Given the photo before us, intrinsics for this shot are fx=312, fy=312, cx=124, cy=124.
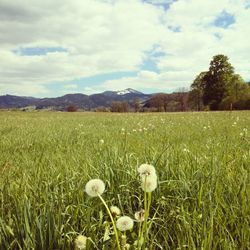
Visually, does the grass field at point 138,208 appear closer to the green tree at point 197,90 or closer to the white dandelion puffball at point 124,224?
the white dandelion puffball at point 124,224

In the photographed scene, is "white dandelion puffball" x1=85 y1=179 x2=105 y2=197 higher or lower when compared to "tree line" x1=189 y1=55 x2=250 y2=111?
lower

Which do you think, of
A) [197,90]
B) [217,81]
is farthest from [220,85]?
[197,90]

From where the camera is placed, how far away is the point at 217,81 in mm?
89000

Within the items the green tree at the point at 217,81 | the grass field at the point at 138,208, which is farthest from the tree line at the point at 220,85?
the grass field at the point at 138,208

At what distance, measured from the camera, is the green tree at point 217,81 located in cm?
8675

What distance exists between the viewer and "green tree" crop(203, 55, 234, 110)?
285ft

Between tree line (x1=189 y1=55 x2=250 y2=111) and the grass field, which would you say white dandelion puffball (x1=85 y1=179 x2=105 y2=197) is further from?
tree line (x1=189 y1=55 x2=250 y2=111)

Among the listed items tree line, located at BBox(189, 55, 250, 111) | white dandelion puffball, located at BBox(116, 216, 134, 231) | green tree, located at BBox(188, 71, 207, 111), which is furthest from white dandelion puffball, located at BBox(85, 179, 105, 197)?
green tree, located at BBox(188, 71, 207, 111)

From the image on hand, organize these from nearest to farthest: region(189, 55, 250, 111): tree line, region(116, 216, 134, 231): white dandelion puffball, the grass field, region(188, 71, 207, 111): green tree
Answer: region(116, 216, 134, 231): white dandelion puffball → the grass field → region(189, 55, 250, 111): tree line → region(188, 71, 207, 111): green tree

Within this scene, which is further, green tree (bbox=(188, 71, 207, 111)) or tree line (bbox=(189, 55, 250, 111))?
green tree (bbox=(188, 71, 207, 111))

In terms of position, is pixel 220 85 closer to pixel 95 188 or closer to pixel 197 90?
pixel 197 90

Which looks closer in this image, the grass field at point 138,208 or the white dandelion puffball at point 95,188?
the white dandelion puffball at point 95,188

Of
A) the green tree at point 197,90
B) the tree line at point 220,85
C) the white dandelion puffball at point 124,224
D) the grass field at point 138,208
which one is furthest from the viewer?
the green tree at point 197,90

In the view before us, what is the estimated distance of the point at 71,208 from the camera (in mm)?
2342
